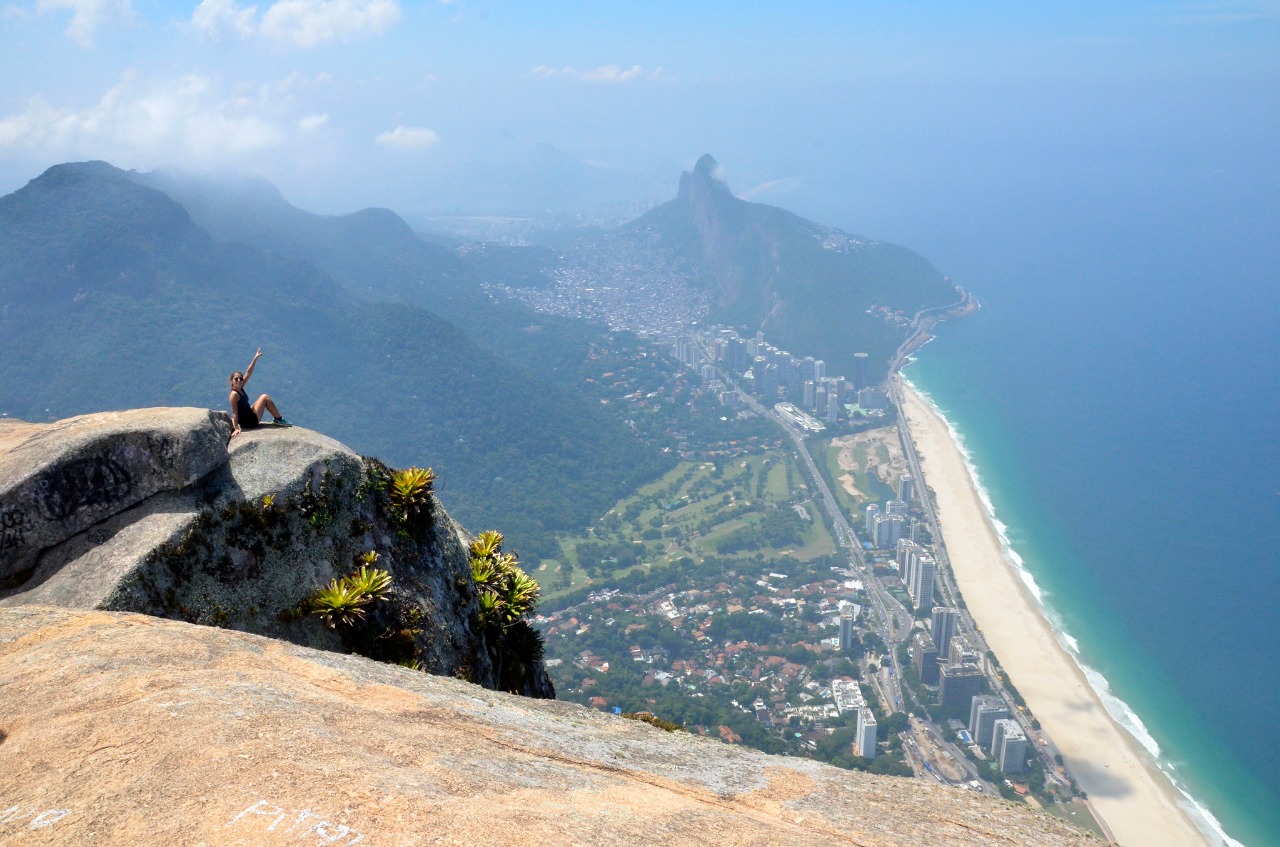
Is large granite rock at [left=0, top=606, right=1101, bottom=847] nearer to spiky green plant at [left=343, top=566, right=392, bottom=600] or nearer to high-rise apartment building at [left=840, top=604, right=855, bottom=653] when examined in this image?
spiky green plant at [left=343, top=566, right=392, bottom=600]

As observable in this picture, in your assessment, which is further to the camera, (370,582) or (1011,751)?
(1011,751)

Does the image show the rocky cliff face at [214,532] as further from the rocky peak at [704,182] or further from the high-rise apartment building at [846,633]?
the rocky peak at [704,182]

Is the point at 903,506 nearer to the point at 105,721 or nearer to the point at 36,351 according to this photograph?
the point at 105,721

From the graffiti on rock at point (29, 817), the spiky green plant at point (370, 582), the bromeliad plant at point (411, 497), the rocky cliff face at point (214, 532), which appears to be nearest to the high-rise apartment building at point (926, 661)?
the rocky cliff face at point (214, 532)

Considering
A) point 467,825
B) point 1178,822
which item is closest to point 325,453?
point 467,825

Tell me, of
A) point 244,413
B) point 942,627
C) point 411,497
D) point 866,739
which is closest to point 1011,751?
point 866,739

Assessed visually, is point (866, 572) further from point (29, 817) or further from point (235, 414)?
point (29, 817)

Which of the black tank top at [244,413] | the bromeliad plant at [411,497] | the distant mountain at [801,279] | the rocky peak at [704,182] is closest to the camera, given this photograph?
the black tank top at [244,413]
